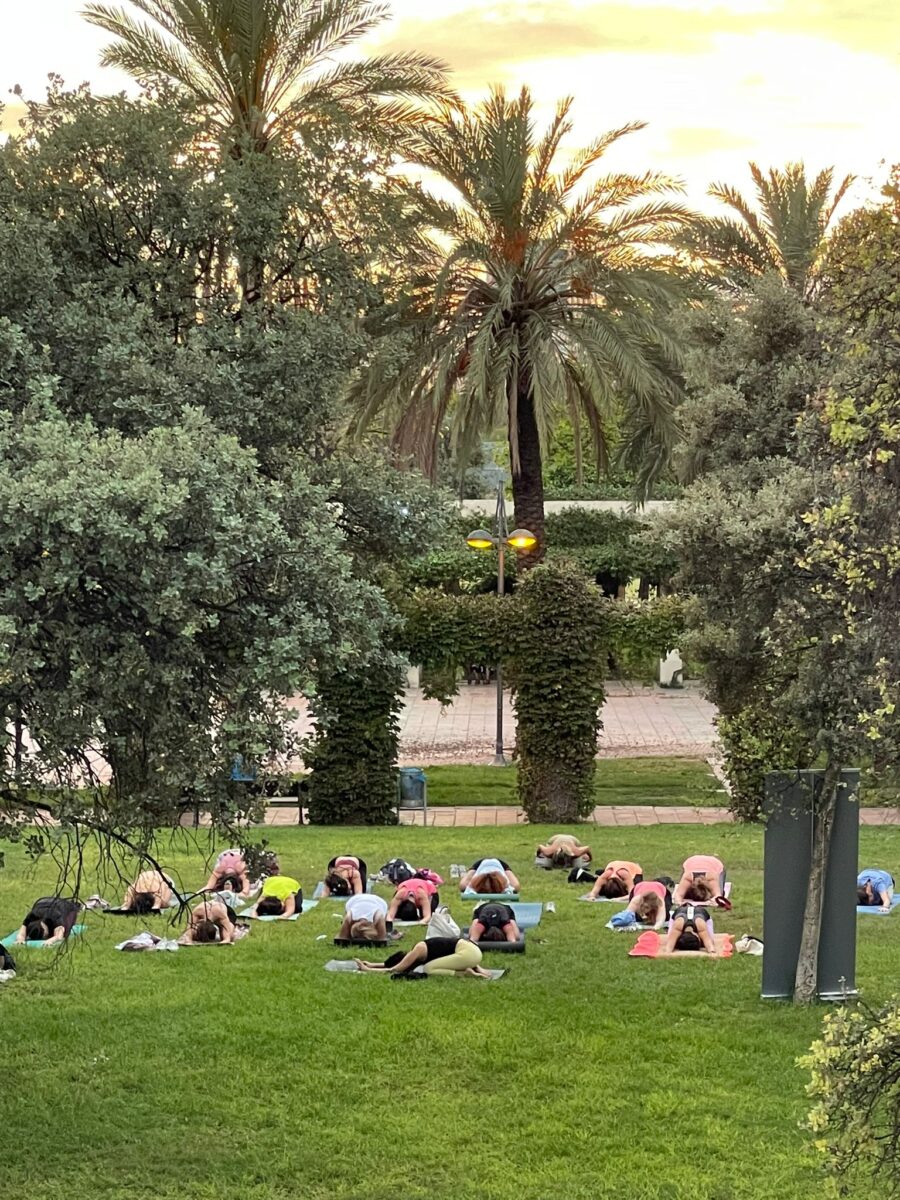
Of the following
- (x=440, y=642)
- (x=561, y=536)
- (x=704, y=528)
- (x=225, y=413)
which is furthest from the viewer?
(x=561, y=536)

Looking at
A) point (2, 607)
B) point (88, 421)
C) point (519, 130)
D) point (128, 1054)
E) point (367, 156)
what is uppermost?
point (519, 130)

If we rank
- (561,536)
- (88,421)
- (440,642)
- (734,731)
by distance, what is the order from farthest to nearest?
(561,536), (440,642), (734,731), (88,421)

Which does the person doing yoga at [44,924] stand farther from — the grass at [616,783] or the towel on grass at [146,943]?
the grass at [616,783]

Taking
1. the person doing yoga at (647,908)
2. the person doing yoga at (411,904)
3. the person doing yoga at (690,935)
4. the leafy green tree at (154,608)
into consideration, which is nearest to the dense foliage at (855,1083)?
the leafy green tree at (154,608)

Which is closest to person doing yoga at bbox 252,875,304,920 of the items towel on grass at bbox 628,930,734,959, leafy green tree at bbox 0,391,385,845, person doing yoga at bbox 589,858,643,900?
person doing yoga at bbox 589,858,643,900

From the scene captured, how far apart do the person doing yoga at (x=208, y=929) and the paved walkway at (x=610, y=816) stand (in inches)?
296

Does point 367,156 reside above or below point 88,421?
above

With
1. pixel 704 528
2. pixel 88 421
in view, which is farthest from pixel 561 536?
pixel 88 421

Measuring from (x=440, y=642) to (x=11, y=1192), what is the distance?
547 inches

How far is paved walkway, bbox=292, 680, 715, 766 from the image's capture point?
95.3 feet

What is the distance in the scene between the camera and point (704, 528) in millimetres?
9172

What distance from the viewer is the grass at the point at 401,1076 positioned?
767cm

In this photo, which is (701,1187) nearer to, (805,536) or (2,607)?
(805,536)

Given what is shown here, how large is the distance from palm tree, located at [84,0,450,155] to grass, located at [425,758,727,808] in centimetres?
1115
